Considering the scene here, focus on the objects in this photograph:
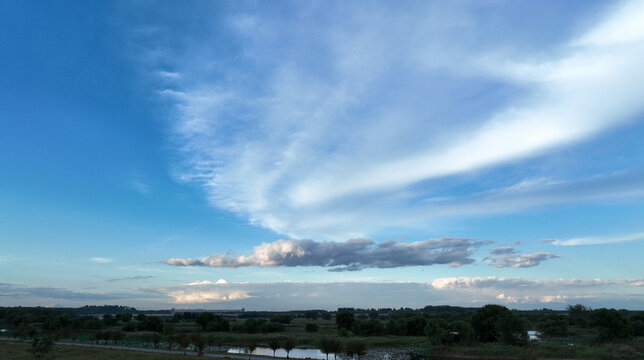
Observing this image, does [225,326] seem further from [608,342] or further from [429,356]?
[608,342]

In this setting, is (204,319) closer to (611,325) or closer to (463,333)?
(463,333)

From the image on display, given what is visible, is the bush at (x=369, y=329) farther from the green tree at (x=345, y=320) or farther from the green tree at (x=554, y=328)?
the green tree at (x=554, y=328)

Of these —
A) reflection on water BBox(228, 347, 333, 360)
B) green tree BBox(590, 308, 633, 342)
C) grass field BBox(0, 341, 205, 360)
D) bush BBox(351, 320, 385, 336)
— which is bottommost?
reflection on water BBox(228, 347, 333, 360)

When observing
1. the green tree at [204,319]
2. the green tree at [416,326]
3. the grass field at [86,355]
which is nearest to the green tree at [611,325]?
the green tree at [416,326]

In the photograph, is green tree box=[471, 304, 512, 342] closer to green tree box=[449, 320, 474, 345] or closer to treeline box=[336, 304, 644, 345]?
treeline box=[336, 304, 644, 345]

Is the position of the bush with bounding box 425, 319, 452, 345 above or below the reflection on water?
above

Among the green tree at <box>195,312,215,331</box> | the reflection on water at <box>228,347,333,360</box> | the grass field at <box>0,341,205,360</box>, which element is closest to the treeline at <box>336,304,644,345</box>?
the reflection on water at <box>228,347,333,360</box>

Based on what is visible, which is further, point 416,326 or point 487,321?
point 416,326

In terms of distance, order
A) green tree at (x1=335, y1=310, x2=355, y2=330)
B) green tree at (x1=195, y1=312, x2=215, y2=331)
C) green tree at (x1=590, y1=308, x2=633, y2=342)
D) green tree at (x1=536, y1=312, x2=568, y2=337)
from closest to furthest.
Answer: green tree at (x1=590, y1=308, x2=633, y2=342) → green tree at (x1=536, y1=312, x2=568, y2=337) → green tree at (x1=335, y1=310, x2=355, y2=330) → green tree at (x1=195, y1=312, x2=215, y2=331)

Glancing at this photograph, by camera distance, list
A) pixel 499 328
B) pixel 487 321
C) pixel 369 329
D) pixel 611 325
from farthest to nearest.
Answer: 1. pixel 369 329
2. pixel 487 321
3. pixel 611 325
4. pixel 499 328

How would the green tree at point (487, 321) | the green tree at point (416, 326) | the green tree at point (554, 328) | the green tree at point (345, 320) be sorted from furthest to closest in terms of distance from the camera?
1. the green tree at point (345, 320)
2. the green tree at point (416, 326)
3. the green tree at point (554, 328)
4. the green tree at point (487, 321)

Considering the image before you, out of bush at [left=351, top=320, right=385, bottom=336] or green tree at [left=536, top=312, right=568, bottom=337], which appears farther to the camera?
bush at [left=351, top=320, right=385, bottom=336]

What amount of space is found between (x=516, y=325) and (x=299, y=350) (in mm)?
56660

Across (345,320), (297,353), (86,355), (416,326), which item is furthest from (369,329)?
(86,355)
